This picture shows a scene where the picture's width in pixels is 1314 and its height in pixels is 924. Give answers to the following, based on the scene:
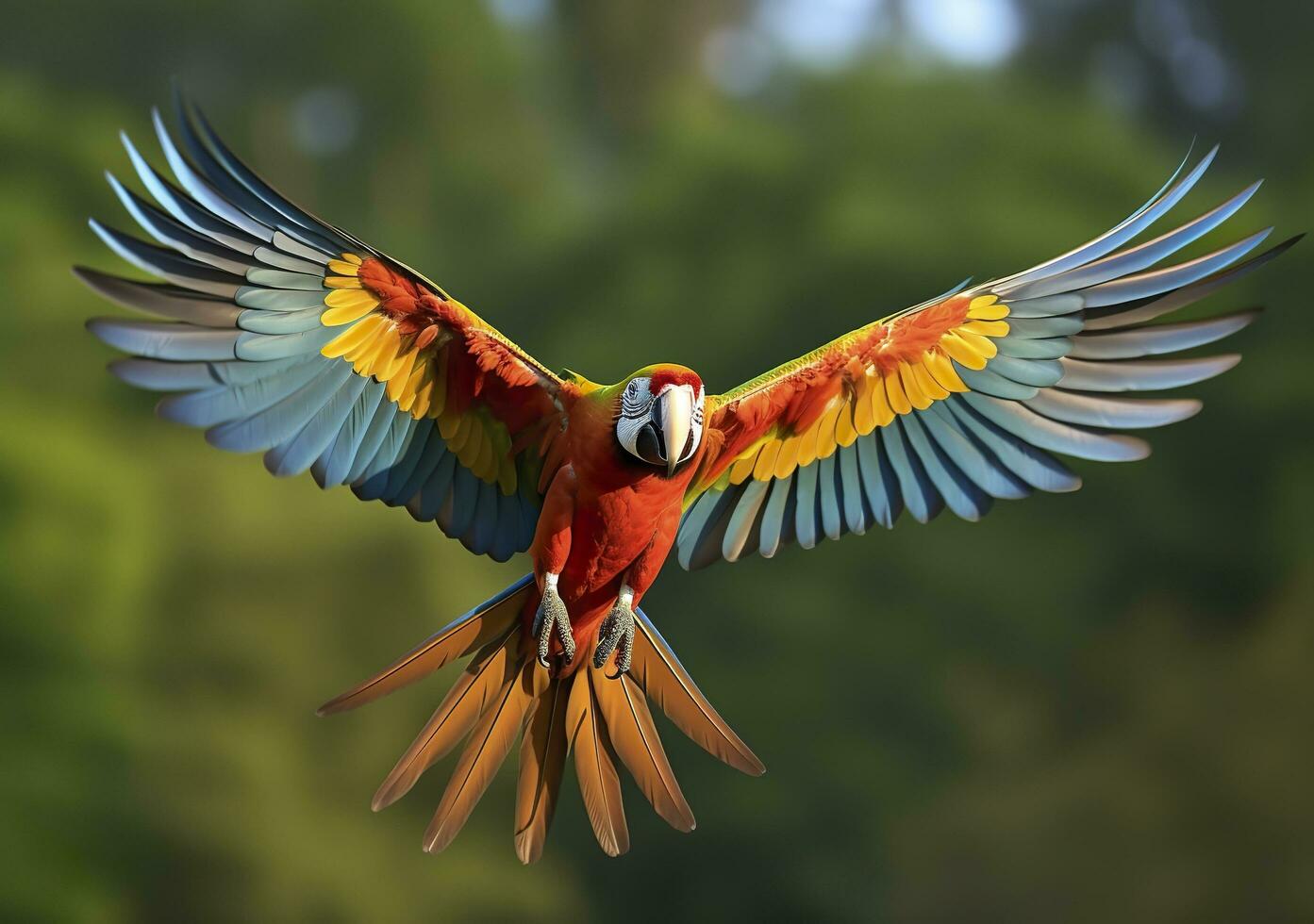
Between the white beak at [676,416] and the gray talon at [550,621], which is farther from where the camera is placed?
the gray talon at [550,621]

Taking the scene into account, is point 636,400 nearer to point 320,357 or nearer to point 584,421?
point 584,421

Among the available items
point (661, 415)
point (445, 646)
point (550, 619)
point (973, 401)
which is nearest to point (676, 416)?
point (661, 415)

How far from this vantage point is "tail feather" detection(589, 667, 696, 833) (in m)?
1.59

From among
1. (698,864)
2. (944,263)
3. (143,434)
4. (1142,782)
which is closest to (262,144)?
(143,434)

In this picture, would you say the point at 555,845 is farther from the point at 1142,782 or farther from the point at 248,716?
the point at 1142,782

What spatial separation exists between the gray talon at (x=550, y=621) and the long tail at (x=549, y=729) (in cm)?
8

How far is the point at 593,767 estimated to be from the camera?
63.1 inches

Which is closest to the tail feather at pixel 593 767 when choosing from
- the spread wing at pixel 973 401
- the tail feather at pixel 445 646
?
the tail feather at pixel 445 646

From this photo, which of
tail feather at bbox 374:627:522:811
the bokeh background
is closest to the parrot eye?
tail feather at bbox 374:627:522:811

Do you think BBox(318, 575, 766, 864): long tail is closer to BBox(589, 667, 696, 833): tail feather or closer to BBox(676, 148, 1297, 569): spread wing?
BBox(589, 667, 696, 833): tail feather

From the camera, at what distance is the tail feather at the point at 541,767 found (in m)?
1.55

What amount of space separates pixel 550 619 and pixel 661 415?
0.29 metres

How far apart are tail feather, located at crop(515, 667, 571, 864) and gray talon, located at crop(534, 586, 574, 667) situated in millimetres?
138

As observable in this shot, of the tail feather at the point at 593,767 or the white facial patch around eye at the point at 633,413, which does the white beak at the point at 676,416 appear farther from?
the tail feather at the point at 593,767
